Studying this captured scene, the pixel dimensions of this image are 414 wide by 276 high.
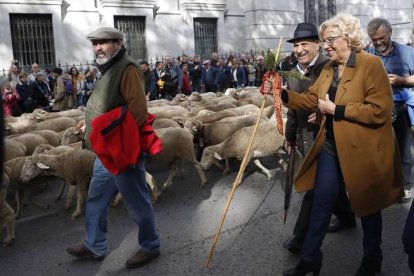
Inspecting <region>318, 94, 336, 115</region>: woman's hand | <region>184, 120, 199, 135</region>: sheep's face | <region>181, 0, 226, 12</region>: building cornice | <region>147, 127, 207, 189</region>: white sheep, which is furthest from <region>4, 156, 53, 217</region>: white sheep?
<region>181, 0, 226, 12</region>: building cornice

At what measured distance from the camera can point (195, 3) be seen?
63.3 feet

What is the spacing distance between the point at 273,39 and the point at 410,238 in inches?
778

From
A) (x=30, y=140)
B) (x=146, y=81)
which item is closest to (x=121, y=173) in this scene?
(x=30, y=140)

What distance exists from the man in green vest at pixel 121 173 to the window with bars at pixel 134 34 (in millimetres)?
14624

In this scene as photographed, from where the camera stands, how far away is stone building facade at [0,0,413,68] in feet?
52.1

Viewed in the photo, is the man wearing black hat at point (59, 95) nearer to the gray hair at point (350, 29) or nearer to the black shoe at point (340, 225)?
the black shoe at point (340, 225)

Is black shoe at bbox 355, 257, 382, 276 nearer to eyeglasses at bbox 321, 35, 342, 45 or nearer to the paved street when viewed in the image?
the paved street

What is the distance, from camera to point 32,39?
1616cm

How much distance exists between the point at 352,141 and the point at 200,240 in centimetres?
192

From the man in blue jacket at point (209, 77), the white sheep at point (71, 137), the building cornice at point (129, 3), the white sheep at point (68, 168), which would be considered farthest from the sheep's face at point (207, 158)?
the building cornice at point (129, 3)

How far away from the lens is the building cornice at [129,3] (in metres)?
17.2

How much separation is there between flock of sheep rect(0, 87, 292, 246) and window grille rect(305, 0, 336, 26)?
16.7 meters

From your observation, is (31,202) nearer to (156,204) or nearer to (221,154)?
(156,204)

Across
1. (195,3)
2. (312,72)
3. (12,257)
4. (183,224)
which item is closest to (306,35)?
(312,72)
